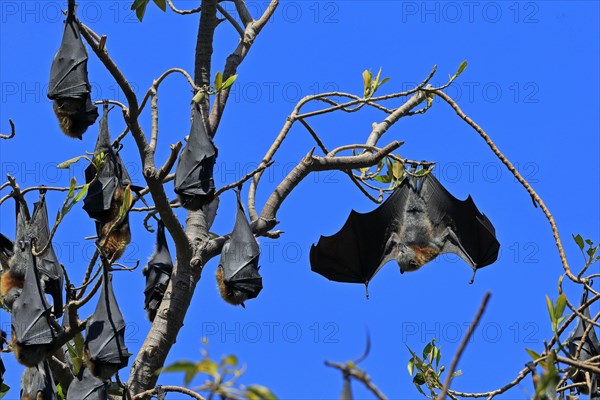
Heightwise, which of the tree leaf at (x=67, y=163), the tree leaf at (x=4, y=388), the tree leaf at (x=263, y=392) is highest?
the tree leaf at (x=67, y=163)

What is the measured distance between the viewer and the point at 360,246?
34.0ft

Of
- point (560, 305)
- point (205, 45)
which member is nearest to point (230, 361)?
point (560, 305)

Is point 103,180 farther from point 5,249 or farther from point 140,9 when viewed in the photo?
point 140,9

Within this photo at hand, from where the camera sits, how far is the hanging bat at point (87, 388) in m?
6.75

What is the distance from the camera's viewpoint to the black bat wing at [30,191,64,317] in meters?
7.86

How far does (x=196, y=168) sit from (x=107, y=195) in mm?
756

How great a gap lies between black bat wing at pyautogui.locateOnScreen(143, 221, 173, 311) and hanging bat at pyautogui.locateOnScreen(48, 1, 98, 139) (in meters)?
1.15

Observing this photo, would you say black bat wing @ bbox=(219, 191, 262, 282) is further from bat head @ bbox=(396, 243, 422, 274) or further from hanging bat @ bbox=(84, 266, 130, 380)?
bat head @ bbox=(396, 243, 422, 274)

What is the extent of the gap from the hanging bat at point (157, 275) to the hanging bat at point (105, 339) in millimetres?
1139

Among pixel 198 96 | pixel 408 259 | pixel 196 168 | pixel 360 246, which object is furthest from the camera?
pixel 360 246

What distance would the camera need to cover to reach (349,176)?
7625mm

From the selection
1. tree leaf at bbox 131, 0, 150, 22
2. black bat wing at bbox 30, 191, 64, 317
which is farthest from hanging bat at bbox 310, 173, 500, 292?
tree leaf at bbox 131, 0, 150, 22

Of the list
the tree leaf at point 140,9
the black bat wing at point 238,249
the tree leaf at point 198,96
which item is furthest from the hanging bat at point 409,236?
the tree leaf at point 198,96

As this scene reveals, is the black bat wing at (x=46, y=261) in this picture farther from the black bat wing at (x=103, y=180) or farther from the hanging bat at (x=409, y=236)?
the hanging bat at (x=409, y=236)
